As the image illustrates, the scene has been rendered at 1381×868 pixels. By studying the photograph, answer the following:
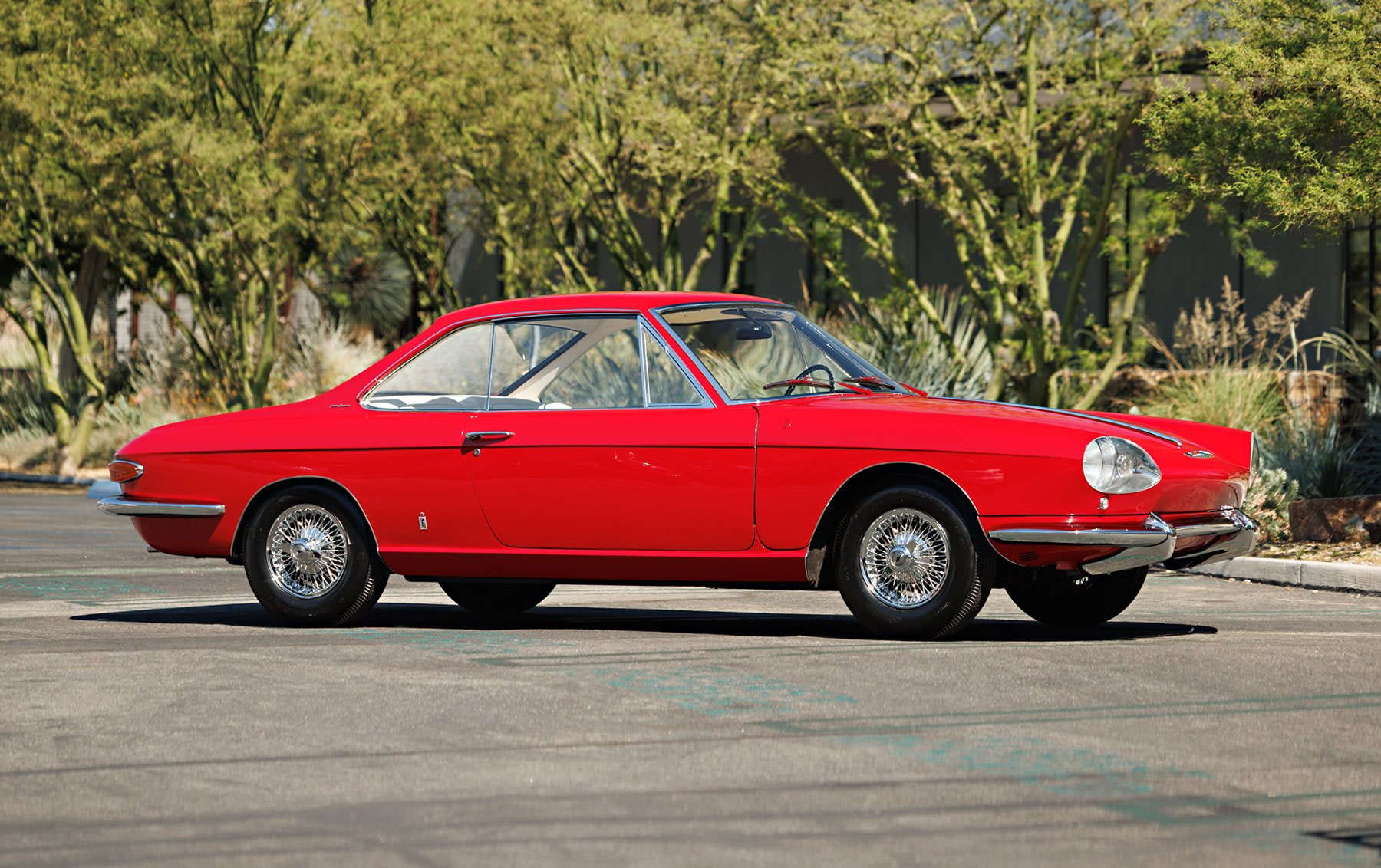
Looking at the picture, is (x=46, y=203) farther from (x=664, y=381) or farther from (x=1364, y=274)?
(x=664, y=381)

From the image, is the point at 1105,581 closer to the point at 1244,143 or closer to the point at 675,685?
the point at 675,685

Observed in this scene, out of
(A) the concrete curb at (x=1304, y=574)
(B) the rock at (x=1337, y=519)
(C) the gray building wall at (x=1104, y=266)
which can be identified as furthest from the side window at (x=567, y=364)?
(C) the gray building wall at (x=1104, y=266)

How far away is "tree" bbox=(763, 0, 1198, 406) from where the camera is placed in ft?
58.0

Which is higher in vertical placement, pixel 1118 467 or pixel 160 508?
pixel 1118 467

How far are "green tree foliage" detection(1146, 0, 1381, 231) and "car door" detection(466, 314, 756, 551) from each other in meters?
5.63

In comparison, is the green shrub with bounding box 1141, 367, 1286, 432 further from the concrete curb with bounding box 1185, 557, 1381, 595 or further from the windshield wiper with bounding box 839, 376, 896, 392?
the windshield wiper with bounding box 839, 376, 896, 392

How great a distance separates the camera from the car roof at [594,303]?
8.77m

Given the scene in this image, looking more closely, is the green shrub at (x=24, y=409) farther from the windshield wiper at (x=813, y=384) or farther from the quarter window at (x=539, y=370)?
the windshield wiper at (x=813, y=384)

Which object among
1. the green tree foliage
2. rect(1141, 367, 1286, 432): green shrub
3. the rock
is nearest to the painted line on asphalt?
the green tree foliage

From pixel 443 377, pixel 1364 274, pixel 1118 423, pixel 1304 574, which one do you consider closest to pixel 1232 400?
pixel 1304 574

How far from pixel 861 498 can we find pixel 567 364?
1753 millimetres

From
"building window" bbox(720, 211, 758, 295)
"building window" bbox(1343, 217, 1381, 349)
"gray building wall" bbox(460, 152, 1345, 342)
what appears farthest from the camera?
"building window" bbox(720, 211, 758, 295)

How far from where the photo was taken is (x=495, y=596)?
9742 mm

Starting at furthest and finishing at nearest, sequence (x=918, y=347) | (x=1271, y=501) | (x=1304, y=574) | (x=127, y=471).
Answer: (x=918, y=347)
(x=1271, y=501)
(x=1304, y=574)
(x=127, y=471)
